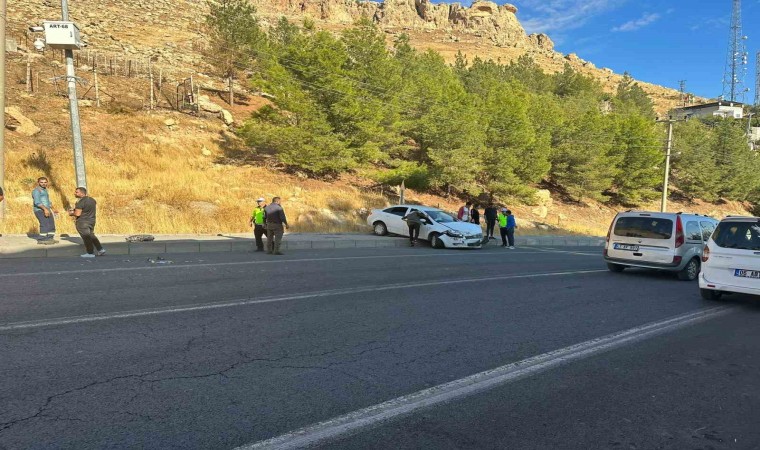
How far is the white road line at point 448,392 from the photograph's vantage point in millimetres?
3002

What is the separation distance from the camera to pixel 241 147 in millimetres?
31828

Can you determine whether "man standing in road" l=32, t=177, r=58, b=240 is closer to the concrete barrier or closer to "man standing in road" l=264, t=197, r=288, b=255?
the concrete barrier

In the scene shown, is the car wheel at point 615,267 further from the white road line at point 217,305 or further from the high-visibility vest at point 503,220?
the high-visibility vest at point 503,220

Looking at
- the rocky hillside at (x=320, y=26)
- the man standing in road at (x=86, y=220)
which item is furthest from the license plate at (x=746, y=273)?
the rocky hillside at (x=320, y=26)

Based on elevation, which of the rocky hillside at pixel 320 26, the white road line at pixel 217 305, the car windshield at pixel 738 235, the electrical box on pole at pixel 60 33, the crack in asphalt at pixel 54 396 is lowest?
the white road line at pixel 217 305

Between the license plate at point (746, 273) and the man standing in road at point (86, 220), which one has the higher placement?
the man standing in road at point (86, 220)

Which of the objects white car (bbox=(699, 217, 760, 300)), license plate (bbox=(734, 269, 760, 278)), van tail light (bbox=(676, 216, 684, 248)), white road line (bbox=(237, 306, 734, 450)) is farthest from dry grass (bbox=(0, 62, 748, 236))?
license plate (bbox=(734, 269, 760, 278))

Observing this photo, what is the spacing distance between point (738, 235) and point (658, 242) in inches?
123

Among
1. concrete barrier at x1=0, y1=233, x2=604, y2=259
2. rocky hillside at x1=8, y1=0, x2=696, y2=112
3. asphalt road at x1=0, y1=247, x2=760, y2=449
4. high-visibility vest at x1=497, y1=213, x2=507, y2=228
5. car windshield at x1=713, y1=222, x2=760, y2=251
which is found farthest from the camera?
rocky hillside at x1=8, y1=0, x2=696, y2=112

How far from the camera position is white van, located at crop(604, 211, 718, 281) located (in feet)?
35.7

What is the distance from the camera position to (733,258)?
785 centimetres

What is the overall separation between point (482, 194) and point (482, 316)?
30.0 metres

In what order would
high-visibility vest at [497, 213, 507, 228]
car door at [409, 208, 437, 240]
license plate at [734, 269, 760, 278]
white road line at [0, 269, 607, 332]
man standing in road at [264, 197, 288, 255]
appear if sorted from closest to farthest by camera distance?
white road line at [0, 269, 607, 332], license plate at [734, 269, 760, 278], man standing in road at [264, 197, 288, 255], car door at [409, 208, 437, 240], high-visibility vest at [497, 213, 507, 228]

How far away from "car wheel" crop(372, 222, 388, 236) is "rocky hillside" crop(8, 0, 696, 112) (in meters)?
30.6
